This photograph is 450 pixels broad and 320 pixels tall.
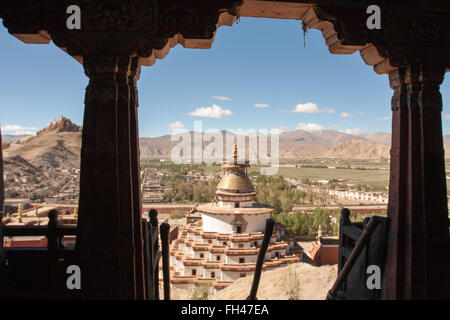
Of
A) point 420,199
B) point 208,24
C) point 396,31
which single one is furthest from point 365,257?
Result: point 208,24

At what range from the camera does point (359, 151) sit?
159500 millimetres

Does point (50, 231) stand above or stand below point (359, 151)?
below

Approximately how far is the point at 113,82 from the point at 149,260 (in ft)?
6.51

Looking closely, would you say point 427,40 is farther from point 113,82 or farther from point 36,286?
point 36,286

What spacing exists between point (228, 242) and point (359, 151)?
159 metres

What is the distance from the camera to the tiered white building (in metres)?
17.6

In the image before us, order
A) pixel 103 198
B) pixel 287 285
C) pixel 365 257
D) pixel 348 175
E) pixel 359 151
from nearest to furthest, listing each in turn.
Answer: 1. pixel 103 198
2. pixel 365 257
3. pixel 287 285
4. pixel 348 175
5. pixel 359 151

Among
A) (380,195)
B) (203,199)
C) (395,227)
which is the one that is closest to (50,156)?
(203,199)

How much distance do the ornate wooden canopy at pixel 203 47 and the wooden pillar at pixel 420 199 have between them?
0.04 feet

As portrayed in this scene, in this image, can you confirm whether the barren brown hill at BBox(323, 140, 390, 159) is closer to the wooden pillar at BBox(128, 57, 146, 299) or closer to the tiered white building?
the tiered white building

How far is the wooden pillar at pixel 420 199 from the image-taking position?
3.09 metres

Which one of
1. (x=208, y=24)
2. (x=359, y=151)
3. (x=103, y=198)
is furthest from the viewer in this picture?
(x=359, y=151)

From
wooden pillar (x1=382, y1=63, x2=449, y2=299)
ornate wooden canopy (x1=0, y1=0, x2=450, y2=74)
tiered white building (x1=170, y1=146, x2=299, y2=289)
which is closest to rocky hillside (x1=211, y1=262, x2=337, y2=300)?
tiered white building (x1=170, y1=146, x2=299, y2=289)

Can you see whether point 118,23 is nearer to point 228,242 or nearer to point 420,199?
point 420,199
